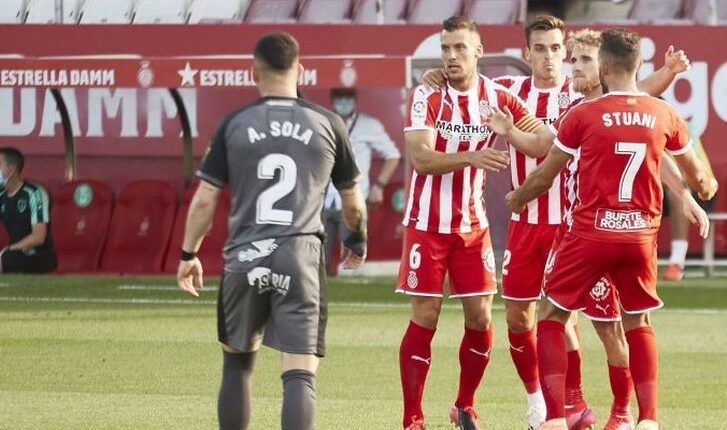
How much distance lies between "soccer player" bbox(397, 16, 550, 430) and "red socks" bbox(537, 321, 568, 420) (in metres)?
0.75

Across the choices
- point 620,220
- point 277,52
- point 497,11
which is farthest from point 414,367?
point 497,11

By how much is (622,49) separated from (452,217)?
1.49 meters

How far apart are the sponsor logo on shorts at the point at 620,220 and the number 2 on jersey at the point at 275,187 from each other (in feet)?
5.74

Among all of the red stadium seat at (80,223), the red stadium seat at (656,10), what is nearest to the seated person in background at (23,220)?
the red stadium seat at (80,223)

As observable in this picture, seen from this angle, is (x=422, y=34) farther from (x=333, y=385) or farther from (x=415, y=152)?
(x=415, y=152)

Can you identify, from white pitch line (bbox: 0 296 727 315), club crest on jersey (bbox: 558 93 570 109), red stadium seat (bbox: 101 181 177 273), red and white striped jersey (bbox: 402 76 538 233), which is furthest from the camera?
red stadium seat (bbox: 101 181 177 273)

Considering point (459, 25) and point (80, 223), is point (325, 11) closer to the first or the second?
point (80, 223)

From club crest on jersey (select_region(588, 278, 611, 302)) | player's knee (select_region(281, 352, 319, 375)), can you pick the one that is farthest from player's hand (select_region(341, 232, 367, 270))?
club crest on jersey (select_region(588, 278, 611, 302))

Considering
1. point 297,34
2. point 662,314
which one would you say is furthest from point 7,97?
point 662,314

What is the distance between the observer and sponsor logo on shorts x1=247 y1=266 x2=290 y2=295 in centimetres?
780

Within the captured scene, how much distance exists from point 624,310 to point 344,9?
14472mm

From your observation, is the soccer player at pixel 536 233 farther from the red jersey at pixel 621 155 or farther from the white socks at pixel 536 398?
the red jersey at pixel 621 155

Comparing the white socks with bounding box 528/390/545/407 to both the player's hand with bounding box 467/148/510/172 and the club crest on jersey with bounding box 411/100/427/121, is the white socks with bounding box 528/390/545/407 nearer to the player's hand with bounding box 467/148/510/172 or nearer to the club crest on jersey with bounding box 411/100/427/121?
the player's hand with bounding box 467/148/510/172

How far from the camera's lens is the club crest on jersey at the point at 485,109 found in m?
9.52
